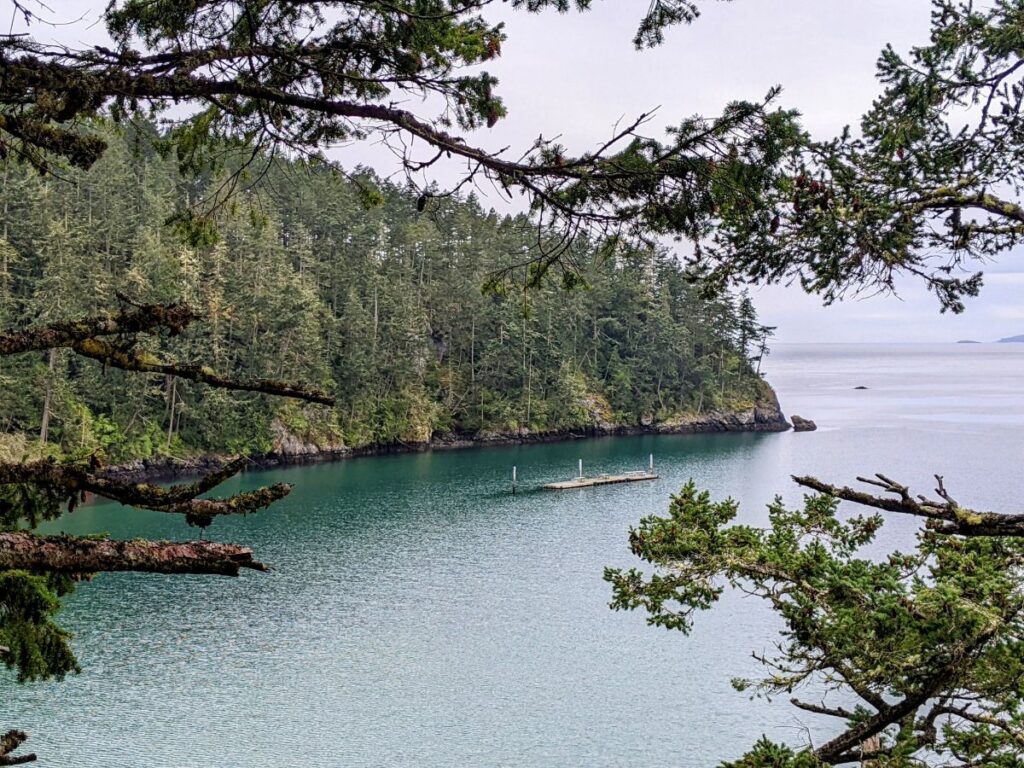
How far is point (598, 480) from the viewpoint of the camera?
3219 cm

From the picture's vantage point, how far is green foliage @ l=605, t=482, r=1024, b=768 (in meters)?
4.48

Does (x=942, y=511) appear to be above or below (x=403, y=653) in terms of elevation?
above

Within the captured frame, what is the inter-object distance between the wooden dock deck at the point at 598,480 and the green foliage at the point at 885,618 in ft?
80.3

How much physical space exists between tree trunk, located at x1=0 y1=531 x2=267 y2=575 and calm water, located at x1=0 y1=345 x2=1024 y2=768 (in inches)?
401

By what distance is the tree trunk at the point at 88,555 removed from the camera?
2.20m

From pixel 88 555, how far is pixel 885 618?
Result: 13.2 ft

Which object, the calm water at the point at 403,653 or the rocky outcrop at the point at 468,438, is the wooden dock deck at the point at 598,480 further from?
the rocky outcrop at the point at 468,438

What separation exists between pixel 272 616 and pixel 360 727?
5347 mm

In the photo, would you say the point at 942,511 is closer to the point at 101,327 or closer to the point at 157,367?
the point at 157,367

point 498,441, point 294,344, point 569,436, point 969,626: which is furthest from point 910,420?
point 969,626

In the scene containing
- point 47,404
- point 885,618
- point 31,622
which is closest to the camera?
point 31,622

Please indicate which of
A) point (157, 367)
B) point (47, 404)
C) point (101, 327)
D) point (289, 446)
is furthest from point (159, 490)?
point (289, 446)

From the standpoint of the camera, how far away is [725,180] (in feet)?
12.2

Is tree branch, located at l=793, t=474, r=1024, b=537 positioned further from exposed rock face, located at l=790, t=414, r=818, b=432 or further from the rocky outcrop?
exposed rock face, located at l=790, t=414, r=818, b=432
